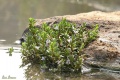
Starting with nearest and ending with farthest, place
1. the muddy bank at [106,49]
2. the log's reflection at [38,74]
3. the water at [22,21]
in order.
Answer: the log's reflection at [38,74] → the water at [22,21] → the muddy bank at [106,49]

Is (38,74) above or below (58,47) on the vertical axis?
below

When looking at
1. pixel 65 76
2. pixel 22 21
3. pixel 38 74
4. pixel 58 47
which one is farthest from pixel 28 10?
pixel 65 76

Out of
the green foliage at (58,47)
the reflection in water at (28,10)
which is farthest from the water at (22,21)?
the green foliage at (58,47)

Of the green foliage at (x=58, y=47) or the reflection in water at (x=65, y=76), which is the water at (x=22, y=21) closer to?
the reflection in water at (x=65, y=76)

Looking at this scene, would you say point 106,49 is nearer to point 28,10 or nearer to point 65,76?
point 65,76

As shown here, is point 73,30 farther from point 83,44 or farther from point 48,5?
point 48,5
